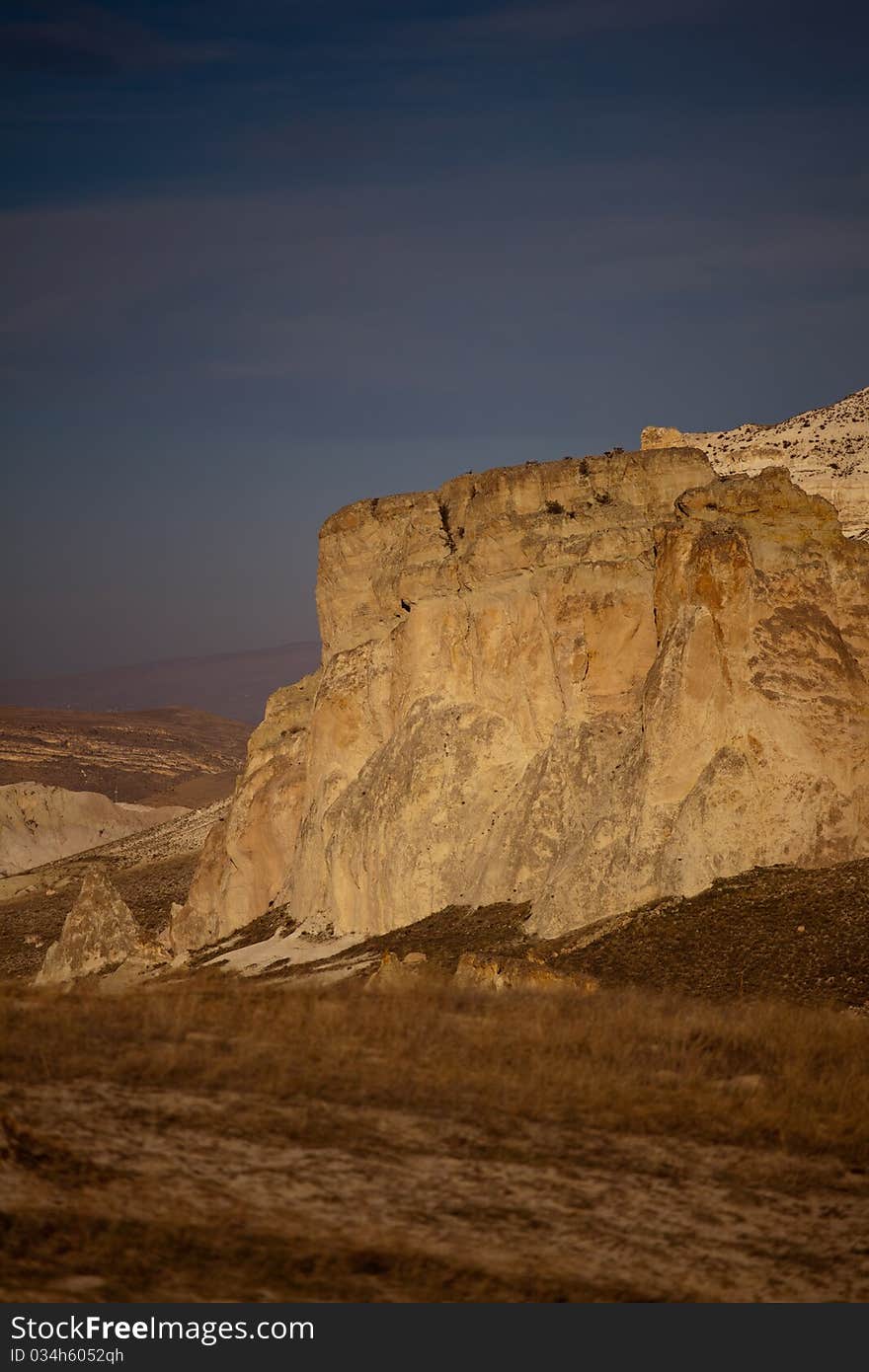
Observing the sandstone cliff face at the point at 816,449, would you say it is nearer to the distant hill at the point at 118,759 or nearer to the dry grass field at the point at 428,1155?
the dry grass field at the point at 428,1155

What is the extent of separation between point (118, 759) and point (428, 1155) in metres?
153

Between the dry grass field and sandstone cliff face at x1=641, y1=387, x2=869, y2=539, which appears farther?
sandstone cliff face at x1=641, y1=387, x2=869, y2=539

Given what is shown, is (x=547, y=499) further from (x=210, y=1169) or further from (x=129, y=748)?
(x=129, y=748)

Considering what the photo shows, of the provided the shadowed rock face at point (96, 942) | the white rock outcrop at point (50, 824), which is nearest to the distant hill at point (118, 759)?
the white rock outcrop at point (50, 824)

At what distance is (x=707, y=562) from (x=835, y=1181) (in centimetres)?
2022

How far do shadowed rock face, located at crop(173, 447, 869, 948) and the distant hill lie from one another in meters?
73.9

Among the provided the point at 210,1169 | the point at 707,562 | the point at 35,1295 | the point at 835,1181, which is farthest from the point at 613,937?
the point at 35,1295

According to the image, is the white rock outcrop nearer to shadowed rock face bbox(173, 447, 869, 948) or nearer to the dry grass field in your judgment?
shadowed rock face bbox(173, 447, 869, 948)

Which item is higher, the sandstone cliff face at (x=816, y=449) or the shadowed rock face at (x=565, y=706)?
the sandstone cliff face at (x=816, y=449)

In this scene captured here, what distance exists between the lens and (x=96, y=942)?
43406 millimetres

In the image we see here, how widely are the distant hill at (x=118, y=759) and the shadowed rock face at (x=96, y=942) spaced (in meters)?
72.3

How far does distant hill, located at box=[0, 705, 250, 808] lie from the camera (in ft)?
450

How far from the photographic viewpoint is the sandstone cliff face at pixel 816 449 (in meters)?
37.7

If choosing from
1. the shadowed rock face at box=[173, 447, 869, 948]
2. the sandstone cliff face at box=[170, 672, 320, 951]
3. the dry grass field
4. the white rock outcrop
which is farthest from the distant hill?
the dry grass field
